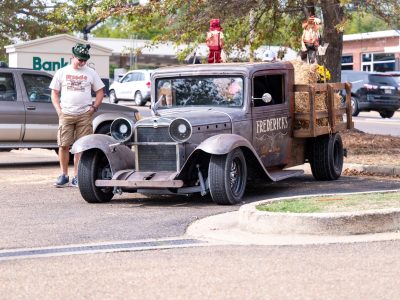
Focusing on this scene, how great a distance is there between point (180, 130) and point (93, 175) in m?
1.25

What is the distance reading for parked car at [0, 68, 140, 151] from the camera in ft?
50.6

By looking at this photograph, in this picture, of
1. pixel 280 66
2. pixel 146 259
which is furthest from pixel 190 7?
pixel 146 259

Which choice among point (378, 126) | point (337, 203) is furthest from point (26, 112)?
point (378, 126)

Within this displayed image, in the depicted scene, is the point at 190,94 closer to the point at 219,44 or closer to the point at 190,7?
the point at 219,44

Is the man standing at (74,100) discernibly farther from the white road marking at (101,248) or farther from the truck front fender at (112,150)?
the white road marking at (101,248)

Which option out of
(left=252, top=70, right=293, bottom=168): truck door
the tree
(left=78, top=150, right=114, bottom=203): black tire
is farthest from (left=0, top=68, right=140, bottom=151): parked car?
(left=78, top=150, right=114, bottom=203): black tire

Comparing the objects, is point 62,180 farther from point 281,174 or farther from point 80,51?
point 281,174

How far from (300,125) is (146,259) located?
5518mm

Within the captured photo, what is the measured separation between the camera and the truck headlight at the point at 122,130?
10.6 metres

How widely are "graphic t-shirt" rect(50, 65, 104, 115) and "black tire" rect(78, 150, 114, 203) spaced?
1.62 m

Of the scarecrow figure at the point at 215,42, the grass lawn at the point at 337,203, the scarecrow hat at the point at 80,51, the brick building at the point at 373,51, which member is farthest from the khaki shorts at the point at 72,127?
the brick building at the point at 373,51

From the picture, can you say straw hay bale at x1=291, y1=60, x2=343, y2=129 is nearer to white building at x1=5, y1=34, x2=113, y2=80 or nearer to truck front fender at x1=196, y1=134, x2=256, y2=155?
truck front fender at x1=196, y1=134, x2=256, y2=155

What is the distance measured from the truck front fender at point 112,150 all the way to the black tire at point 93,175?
0.12 m

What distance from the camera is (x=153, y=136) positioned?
416 inches
